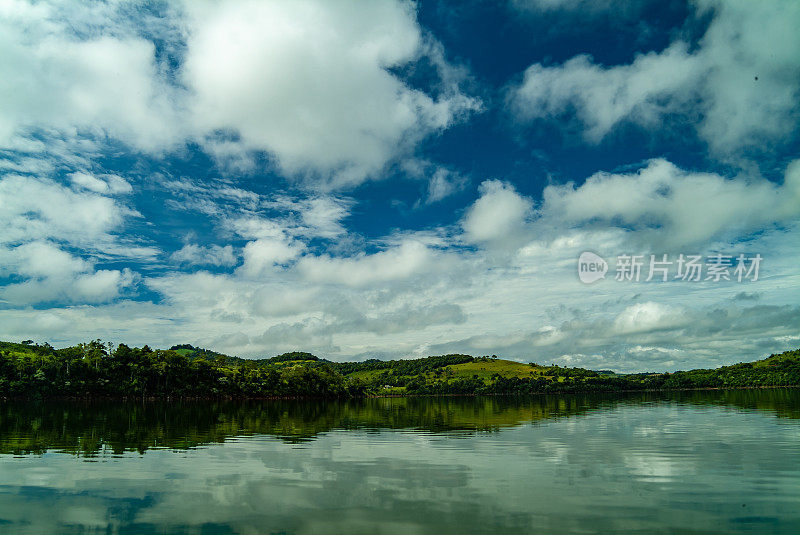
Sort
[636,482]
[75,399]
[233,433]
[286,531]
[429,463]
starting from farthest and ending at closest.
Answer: [75,399], [233,433], [429,463], [636,482], [286,531]

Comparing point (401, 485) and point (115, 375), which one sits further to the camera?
point (115, 375)

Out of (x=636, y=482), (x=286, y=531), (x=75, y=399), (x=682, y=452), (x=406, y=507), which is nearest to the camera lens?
(x=286, y=531)

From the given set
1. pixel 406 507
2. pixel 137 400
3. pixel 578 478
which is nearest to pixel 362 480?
pixel 406 507

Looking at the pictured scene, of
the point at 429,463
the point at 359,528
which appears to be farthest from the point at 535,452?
the point at 359,528

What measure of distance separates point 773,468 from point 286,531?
34.0 metres

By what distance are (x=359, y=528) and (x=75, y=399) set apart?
176 meters

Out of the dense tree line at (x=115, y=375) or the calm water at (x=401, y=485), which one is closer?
the calm water at (x=401, y=485)

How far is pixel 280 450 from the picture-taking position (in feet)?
139

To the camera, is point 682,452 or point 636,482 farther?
point 682,452

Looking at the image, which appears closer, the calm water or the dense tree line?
the calm water

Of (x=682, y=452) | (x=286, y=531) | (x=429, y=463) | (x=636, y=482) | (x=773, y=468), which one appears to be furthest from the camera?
(x=682, y=452)

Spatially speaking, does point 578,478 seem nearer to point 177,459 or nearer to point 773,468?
point 773,468

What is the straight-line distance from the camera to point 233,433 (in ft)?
190

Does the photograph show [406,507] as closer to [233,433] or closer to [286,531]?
[286,531]
